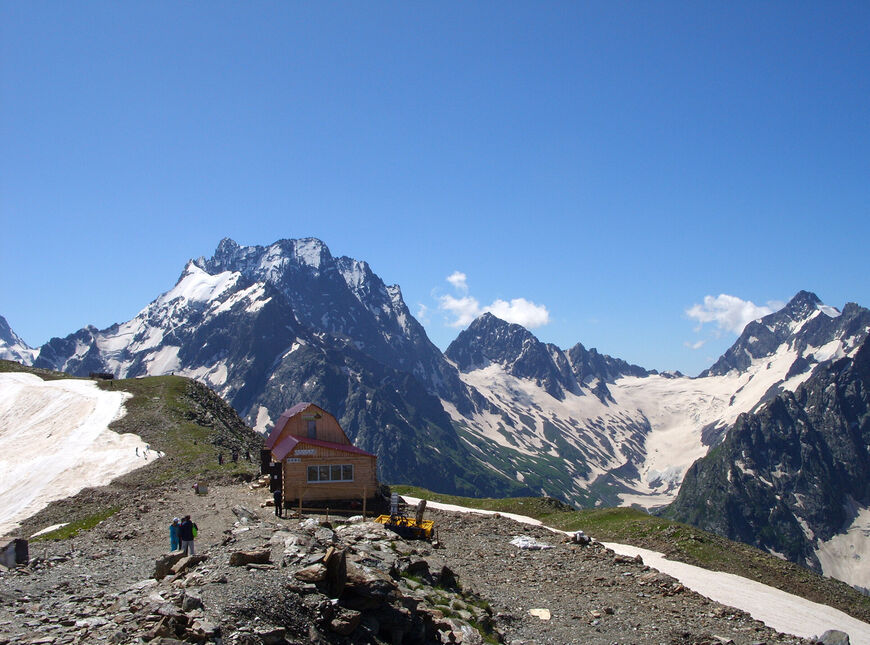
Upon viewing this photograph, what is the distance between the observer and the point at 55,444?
271ft

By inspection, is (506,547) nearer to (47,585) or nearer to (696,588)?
(696,588)

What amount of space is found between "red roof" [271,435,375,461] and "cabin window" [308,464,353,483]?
140 centimetres

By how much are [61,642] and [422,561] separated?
1565 cm

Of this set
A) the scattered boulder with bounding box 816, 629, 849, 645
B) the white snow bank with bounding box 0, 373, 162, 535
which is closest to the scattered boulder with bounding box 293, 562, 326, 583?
the scattered boulder with bounding box 816, 629, 849, 645

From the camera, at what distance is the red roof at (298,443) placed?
163ft

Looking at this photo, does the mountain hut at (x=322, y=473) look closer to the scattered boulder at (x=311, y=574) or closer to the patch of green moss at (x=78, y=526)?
the patch of green moss at (x=78, y=526)

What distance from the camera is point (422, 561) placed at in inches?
1121

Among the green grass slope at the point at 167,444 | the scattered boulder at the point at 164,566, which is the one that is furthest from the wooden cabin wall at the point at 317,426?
the scattered boulder at the point at 164,566

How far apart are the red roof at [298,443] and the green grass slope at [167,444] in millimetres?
11729

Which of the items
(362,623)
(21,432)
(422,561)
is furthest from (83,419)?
(362,623)

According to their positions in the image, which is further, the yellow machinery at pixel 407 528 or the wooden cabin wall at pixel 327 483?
the wooden cabin wall at pixel 327 483

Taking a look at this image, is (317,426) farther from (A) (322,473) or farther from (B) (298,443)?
(A) (322,473)

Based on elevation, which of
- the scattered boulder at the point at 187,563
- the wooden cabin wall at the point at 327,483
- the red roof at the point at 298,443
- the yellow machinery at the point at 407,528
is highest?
the red roof at the point at 298,443

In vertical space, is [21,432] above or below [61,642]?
above
